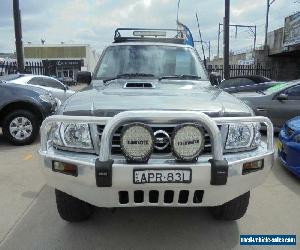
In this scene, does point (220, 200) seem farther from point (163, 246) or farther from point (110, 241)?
point (110, 241)

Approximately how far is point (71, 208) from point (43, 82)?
6.50 meters

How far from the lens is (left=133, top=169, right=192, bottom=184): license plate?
2836 millimetres

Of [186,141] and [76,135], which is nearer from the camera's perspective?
[186,141]

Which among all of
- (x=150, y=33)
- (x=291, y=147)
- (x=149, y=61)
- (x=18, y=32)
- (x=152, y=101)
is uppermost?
(x=18, y=32)

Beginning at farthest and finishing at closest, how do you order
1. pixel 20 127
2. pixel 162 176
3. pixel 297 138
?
pixel 20 127 → pixel 297 138 → pixel 162 176

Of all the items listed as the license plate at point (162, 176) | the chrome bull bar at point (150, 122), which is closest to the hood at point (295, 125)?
the chrome bull bar at point (150, 122)

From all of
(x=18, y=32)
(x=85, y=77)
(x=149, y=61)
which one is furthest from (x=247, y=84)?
(x=18, y=32)

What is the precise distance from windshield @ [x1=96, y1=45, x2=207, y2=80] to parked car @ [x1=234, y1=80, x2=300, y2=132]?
12.4 feet

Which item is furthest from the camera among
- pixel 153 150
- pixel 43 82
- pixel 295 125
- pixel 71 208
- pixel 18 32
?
pixel 18 32

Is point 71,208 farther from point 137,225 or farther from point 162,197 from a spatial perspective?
point 162,197

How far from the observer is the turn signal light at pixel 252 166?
308 centimetres

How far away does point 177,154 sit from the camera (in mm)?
2877

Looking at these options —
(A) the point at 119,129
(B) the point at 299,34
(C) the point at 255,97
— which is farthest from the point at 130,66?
(B) the point at 299,34

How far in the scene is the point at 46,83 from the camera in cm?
971
